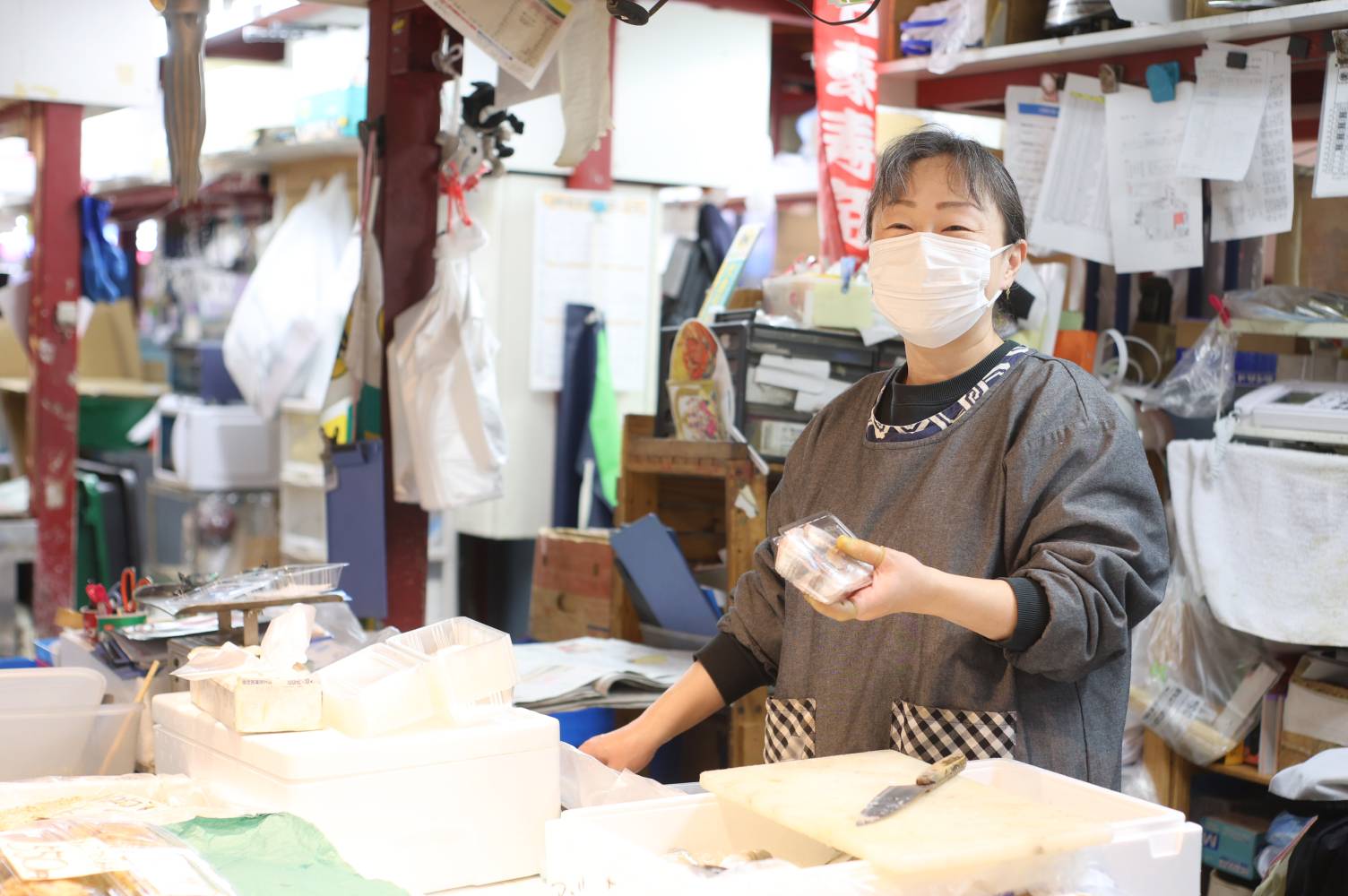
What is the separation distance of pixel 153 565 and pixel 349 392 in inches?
180

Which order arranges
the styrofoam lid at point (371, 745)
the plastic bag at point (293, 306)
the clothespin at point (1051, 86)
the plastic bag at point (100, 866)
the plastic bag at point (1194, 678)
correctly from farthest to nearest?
the plastic bag at point (293, 306) → the clothespin at point (1051, 86) → the plastic bag at point (1194, 678) → the styrofoam lid at point (371, 745) → the plastic bag at point (100, 866)

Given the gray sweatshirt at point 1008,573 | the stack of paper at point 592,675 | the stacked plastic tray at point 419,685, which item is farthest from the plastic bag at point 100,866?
the stack of paper at point 592,675

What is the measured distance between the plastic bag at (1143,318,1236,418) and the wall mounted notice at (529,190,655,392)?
128 inches

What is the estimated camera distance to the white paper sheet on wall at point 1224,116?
3.38 metres

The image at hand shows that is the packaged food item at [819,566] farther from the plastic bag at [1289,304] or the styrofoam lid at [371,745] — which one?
the plastic bag at [1289,304]

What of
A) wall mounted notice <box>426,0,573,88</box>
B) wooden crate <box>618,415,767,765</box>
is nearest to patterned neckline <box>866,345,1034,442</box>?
wooden crate <box>618,415,767,765</box>

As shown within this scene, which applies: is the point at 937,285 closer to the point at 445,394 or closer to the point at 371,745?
the point at 371,745

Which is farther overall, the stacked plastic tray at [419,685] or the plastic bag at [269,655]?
the plastic bag at [269,655]

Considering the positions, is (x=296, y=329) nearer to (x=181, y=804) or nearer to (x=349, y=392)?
(x=349, y=392)

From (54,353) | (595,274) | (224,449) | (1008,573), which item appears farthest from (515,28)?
(224,449)

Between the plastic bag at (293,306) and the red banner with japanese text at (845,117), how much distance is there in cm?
311

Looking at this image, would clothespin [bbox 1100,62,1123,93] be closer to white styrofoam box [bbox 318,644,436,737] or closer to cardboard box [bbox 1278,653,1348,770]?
cardboard box [bbox 1278,653,1348,770]

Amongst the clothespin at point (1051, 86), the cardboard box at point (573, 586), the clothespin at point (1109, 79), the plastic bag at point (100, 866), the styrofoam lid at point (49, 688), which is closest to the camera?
the plastic bag at point (100, 866)

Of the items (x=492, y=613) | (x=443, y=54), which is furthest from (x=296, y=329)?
(x=443, y=54)
